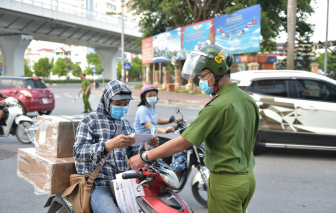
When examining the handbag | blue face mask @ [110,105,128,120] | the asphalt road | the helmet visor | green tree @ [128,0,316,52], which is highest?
green tree @ [128,0,316,52]

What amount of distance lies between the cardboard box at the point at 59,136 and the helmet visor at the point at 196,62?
1.31m

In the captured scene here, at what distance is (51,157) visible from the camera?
10.3ft

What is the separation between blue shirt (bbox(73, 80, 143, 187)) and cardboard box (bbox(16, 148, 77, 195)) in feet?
0.53

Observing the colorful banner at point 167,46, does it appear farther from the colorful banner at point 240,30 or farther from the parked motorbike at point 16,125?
the parked motorbike at point 16,125

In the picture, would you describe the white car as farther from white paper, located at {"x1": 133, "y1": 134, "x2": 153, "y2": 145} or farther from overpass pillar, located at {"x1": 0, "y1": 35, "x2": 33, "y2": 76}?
overpass pillar, located at {"x1": 0, "y1": 35, "x2": 33, "y2": 76}

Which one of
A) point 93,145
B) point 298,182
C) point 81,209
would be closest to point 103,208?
point 81,209

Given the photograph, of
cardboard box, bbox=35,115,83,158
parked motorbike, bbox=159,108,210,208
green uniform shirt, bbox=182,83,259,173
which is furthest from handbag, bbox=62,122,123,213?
parked motorbike, bbox=159,108,210,208

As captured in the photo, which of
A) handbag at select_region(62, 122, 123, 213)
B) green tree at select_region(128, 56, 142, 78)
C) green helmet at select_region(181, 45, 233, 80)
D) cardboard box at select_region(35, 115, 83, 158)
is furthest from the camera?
green tree at select_region(128, 56, 142, 78)

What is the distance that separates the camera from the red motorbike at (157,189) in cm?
223

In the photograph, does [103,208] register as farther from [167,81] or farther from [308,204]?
[167,81]

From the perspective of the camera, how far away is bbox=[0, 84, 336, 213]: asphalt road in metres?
4.69

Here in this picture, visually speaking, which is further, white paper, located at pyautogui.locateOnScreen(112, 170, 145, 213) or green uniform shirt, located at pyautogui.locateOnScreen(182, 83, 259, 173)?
white paper, located at pyautogui.locateOnScreen(112, 170, 145, 213)

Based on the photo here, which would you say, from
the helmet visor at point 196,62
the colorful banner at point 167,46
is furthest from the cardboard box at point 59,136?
the colorful banner at point 167,46

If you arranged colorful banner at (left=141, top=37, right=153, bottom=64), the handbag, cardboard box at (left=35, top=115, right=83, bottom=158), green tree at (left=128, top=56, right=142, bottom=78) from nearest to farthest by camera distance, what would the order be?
the handbag, cardboard box at (left=35, top=115, right=83, bottom=158), colorful banner at (left=141, top=37, right=153, bottom=64), green tree at (left=128, top=56, right=142, bottom=78)
